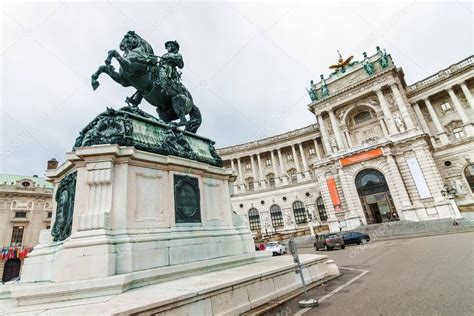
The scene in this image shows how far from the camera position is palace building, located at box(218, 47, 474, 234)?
30531mm

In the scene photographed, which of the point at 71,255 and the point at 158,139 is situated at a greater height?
the point at 158,139

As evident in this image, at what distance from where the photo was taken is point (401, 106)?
1382 inches

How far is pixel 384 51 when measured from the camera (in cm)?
4000

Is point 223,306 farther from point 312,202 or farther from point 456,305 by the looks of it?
point 312,202

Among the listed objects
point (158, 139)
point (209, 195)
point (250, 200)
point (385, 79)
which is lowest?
point (209, 195)

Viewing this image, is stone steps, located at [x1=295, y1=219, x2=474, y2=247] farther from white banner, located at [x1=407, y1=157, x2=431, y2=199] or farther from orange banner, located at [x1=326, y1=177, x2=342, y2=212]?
orange banner, located at [x1=326, y1=177, x2=342, y2=212]

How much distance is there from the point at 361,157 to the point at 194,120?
3156 cm

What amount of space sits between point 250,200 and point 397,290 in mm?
41387

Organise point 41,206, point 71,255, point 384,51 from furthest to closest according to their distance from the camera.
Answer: point 384,51 → point 41,206 → point 71,255

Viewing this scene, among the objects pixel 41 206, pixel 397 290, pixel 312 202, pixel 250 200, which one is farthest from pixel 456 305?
pixel 41 206

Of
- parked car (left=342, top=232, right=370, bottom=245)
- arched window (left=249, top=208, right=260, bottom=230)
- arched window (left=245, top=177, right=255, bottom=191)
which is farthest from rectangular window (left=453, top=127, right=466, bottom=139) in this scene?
arched window (left=245, top=177, right=255, bottom=191)

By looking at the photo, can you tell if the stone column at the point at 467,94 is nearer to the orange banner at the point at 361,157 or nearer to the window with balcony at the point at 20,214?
the orange banner at the point at 361,157

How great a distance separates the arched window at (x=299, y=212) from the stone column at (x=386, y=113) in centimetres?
1843

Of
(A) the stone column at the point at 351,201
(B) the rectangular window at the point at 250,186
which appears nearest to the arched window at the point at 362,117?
(A) the stone column at the point at 351,201
